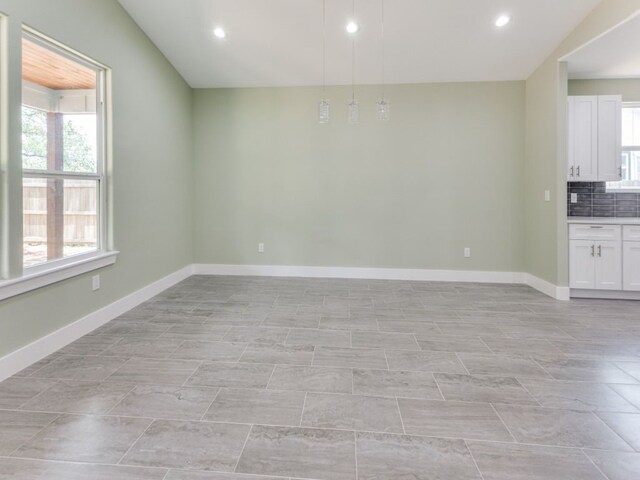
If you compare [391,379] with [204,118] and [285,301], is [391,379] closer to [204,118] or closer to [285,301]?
[285,301]

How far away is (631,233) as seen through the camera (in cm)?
418

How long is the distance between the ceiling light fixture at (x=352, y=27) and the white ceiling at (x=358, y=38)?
0.07 metres

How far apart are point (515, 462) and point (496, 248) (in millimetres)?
4044

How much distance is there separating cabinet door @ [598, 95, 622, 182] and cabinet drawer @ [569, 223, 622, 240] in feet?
2.15

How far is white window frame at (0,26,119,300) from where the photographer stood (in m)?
2.59

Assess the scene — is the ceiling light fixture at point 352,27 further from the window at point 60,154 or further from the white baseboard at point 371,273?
the white baseboard at point 371,273

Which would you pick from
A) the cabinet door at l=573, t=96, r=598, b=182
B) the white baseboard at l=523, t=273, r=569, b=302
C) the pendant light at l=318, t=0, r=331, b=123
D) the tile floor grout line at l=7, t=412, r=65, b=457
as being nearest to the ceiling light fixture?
the pendant light at l=318, t=0, r=331, b=123

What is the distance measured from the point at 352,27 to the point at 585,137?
10.1 ft

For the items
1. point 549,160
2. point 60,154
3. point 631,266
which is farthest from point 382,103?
point 631,266

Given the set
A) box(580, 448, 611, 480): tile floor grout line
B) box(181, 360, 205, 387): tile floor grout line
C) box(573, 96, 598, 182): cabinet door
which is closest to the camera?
box(580, 448, 611, 480): tile floor grout line

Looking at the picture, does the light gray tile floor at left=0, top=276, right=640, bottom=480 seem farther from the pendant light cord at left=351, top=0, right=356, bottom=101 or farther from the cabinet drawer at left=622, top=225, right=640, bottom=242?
the pendant light cord at left=351, top=0, right=356, bottom=101

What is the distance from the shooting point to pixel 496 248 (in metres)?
5.20

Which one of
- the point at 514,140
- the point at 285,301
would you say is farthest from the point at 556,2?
the point at 285,301

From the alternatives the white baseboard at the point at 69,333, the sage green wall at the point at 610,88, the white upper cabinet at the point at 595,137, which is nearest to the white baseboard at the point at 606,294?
the white upper cabinet at the point at 595,137
